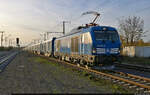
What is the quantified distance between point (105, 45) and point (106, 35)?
87cm

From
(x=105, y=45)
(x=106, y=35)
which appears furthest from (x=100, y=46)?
(x=106, y=35)

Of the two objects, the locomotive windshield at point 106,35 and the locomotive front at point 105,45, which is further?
the locomotive windshield at point 106,35

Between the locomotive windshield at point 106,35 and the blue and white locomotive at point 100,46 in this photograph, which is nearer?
the blue and white locomotive at point 100,46

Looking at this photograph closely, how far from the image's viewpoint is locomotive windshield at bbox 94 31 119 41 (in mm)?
13287

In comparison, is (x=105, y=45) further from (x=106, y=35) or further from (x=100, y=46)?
(x=106, y=35)

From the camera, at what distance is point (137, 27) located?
42688 mm

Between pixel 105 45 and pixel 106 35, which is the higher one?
pixel 106 35

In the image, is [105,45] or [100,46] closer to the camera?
[100,46]

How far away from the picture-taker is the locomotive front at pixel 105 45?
12.8m

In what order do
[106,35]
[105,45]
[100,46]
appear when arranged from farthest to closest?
[106,35]
[105,45]
[100,46]

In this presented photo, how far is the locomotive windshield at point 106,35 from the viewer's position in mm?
13287

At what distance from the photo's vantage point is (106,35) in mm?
13547

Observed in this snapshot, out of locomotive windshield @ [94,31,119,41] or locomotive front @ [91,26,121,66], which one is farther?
locomotive windshield @ [94,31,119,41]

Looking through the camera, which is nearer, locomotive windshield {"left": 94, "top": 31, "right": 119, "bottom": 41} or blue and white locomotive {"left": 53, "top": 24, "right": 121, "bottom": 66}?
blue and white locomotive {"left": 53, "top": 24, "right": 121, "bottom": 66}
